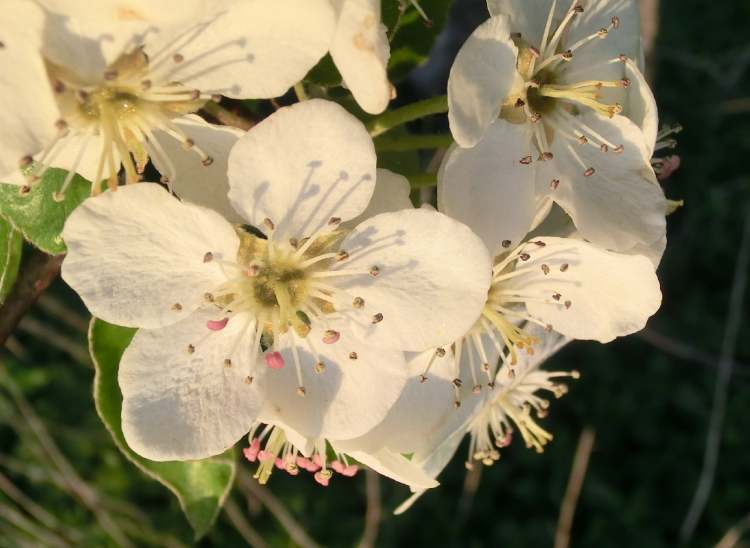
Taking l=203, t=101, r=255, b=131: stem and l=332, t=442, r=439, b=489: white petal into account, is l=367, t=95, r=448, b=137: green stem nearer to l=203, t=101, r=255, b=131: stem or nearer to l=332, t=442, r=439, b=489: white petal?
l=203, t=101, r=255, b=131: stem

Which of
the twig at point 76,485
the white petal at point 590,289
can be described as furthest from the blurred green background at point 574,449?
the white petal at point 590,289

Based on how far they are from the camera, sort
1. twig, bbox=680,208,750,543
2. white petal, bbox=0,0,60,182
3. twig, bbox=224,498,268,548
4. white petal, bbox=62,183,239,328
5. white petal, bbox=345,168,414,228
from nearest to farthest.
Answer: white petal, bbox=0,0,60,182 → white petal, bbox=62,183,239,328 → white petal, bbox=345,168,414,228 → twig, bbox=224,498,268,548 → twig, bbox=680,208,750,543

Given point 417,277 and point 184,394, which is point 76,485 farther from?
point 417,277

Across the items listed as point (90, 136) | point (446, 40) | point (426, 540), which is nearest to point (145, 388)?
point (90, 136)

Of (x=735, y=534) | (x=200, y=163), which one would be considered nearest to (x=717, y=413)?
(x=735, y=534)

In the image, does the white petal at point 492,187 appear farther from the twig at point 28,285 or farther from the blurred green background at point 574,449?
the blurred green background at point 574,449

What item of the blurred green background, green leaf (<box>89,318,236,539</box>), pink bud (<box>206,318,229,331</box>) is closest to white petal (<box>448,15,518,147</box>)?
pink bud (<box>206,318,229,331</box>)

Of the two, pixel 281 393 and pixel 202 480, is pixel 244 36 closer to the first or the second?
pixel 281 393
